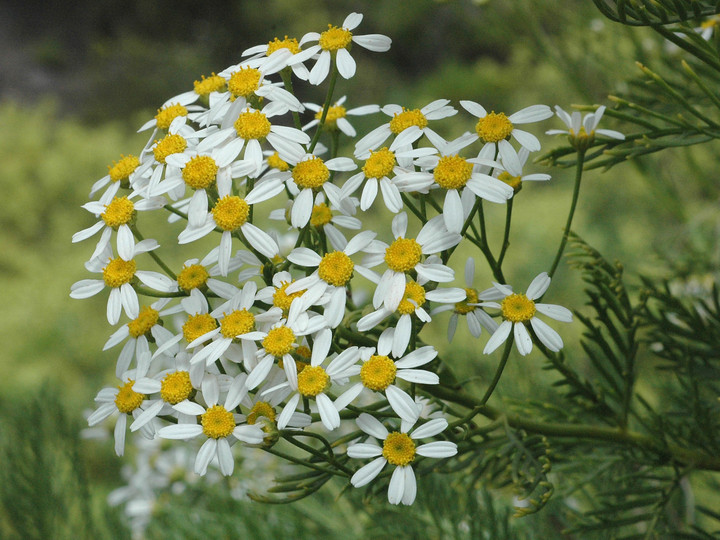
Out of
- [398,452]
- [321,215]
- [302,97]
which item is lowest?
[398,452]

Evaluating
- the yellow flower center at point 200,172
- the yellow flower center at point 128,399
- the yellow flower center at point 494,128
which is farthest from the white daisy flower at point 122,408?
the yellow flower center at point 494,128

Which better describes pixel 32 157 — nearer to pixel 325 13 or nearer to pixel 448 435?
pixel 325 13

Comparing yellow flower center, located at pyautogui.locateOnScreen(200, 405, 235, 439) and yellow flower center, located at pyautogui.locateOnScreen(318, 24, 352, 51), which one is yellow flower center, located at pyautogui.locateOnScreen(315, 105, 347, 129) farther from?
yellow flower center, located at pyautogui.locateOnScreen(200, 405, 235, 439)

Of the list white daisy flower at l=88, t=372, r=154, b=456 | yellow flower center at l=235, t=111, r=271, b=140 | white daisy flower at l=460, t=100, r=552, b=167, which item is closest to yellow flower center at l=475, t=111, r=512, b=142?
white daisy flower at l=460, t=100, r=552, b=167

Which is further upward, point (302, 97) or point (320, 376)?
point (302, 97)

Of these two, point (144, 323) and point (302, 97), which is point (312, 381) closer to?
point (144, 323)

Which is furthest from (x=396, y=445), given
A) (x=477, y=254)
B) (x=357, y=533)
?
(x=477, y=254)

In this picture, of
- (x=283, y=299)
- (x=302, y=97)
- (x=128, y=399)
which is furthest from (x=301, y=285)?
(x=302, y=97)
